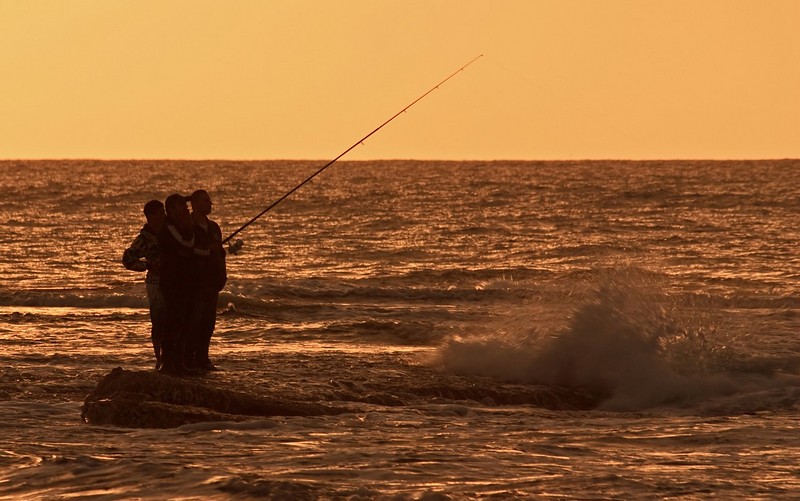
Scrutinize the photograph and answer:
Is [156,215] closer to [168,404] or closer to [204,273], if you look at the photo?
[204,273]

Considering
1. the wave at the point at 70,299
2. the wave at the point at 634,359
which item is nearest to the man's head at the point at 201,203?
the wave at the point at 634,359

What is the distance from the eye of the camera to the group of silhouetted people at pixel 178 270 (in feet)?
32.8

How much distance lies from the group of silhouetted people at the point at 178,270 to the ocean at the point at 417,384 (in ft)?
1.11

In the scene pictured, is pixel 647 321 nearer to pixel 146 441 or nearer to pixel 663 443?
pixel 663 443

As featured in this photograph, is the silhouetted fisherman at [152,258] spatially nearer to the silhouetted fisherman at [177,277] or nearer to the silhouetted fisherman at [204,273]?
the silhouetted fisherman at [177,277]

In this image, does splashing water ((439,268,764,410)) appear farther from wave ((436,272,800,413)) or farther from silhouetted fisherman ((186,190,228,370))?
silhouetted fisherman ((186,190,228,370))

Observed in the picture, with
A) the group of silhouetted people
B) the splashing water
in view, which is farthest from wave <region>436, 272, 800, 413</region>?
the group of silhouetted people

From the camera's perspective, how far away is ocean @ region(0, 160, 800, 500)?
22.4 feet

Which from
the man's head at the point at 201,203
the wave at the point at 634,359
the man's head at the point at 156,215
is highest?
the man's head at the point at 201,203

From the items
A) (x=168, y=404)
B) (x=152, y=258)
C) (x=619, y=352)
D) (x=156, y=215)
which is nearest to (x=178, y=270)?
(x=152, y=258)

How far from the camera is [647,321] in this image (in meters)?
11.9

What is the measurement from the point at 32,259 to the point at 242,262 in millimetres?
3907

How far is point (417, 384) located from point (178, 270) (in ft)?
6.48

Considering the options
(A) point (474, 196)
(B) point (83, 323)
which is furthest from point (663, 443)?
(A) point (474, 196)
